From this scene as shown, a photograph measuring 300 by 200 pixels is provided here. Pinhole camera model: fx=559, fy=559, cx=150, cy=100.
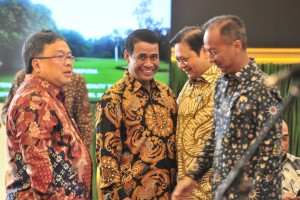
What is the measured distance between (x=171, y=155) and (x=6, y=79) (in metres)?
2.56

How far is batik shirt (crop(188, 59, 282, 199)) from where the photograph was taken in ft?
6.89

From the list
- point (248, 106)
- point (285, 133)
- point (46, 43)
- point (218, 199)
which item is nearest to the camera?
point (218, 199)

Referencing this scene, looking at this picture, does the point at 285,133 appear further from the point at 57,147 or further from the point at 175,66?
the point at 175,66

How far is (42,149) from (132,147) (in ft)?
1.79

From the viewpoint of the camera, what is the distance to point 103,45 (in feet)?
16.1

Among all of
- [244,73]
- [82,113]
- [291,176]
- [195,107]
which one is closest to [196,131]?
[195,107]

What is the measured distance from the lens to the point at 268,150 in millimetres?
2094

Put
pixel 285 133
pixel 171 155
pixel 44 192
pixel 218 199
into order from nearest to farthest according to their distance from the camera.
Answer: pixel 218 199 → pixel 44 192 → pixel 171 155 → pixel 285 133

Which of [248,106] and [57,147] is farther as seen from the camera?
[57,147]

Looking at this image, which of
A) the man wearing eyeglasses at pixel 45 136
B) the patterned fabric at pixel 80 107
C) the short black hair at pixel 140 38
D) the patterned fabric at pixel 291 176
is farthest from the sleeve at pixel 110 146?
the patterned fabric at pixel 80 107

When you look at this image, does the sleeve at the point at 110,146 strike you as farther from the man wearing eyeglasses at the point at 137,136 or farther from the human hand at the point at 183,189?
the human hand at the point at 183,189

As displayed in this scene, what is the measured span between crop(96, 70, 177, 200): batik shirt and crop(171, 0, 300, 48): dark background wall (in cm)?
232

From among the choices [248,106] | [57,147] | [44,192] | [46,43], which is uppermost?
[46,43]

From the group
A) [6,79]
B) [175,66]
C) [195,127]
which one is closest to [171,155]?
[195,127]
